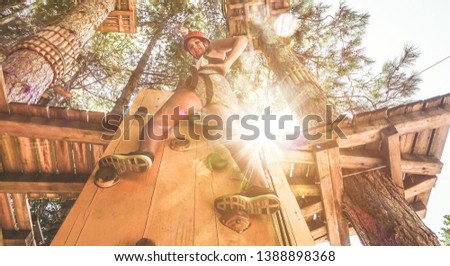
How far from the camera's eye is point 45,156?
302 cm

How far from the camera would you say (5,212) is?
12.1ft

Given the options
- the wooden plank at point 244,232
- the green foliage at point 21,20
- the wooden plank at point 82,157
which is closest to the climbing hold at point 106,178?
the wooden plank at point 244,232

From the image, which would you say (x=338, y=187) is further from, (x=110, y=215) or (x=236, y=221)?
(x=110, y=215)

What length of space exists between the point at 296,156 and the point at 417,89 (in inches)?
171

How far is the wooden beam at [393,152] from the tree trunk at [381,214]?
12cm

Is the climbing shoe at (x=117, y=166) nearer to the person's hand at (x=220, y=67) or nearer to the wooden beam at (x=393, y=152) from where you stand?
the person's hand at (x=220, y=67)

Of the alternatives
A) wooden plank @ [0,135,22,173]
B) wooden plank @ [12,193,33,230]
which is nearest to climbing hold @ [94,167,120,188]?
wooden plank @ [0,135,22,173]

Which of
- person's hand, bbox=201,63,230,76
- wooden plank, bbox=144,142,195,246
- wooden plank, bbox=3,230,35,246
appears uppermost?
person's hand, bbox=201,63,230,76

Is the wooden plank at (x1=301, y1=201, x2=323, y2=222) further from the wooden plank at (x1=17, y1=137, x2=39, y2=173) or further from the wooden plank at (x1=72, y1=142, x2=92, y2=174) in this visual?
the wooden plank at (x1=17, y1=137, x2=39, y2=173)

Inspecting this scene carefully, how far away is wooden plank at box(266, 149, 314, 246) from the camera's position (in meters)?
1.47

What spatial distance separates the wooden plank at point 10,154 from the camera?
2822 mm

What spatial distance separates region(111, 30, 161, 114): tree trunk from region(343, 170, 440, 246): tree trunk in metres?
5.47
